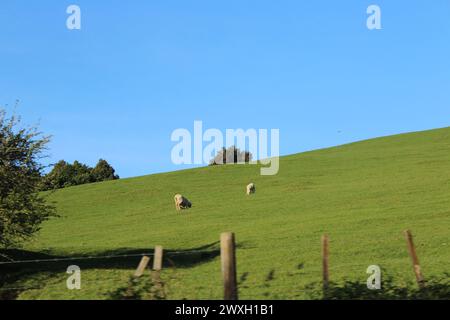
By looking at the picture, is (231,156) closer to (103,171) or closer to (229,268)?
(103,171)

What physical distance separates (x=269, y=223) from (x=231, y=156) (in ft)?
352

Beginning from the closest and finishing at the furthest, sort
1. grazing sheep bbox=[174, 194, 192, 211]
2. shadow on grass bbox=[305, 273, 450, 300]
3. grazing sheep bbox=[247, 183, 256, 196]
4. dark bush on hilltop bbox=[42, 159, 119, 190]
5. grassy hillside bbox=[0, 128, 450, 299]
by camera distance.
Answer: shadow on grass bbox=[305, 273, 450, 300], grassy hillside bbox=[0, 128, 450, 299], grazing sheep bbox=[174, 194, 192, 211], grazing sheep bbox=[247, 183, 256, 196], dark bush on hilltop bbox=[42, 159, 119, 190]

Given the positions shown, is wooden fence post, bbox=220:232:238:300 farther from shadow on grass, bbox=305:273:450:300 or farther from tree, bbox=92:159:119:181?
tree, bbox=92:159:119:181

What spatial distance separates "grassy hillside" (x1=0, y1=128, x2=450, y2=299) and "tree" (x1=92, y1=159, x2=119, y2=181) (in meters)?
35.4

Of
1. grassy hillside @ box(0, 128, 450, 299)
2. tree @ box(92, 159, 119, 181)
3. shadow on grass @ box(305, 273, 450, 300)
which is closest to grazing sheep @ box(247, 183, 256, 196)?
grassy hillside @ box(0, 128, 450, 299)

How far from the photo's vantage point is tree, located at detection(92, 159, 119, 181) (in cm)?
12559

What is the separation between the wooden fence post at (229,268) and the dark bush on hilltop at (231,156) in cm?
13343

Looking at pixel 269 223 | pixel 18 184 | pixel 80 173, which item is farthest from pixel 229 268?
pixel 80 173

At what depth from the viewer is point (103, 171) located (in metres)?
127

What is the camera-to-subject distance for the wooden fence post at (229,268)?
503 inches
